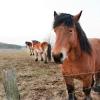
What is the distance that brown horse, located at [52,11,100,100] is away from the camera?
5320 mm

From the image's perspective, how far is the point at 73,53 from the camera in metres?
5.99

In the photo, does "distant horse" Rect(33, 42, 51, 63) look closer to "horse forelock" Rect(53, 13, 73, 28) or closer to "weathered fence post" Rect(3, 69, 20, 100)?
"horse forelock" Rect(53, 13, 73, 28)

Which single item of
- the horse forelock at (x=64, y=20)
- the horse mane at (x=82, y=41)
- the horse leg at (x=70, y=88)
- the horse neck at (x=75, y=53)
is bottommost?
the horse leg at (x=70, y=88)

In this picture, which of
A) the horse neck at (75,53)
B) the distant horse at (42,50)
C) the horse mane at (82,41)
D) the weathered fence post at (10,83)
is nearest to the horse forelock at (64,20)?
the horse mane at (82,41)

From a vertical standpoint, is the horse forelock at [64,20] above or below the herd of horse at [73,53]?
above

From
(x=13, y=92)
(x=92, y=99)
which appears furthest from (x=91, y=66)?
(x=13, y=92)

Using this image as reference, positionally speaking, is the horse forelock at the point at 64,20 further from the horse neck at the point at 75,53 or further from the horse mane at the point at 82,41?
the horse neck at the point at 75,53

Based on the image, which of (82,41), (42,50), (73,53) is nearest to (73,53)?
(73,53)

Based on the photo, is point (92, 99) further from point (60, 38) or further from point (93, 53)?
→ point (60, 38)

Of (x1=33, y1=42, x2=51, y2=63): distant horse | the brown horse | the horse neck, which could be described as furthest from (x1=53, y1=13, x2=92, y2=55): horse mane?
(x1=33, y1=42, x2=51, y2=63): distant horse

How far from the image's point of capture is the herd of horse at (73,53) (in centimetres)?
531

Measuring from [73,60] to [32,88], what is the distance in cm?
228

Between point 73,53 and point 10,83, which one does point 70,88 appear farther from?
point 10,83

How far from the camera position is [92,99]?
700 cm
